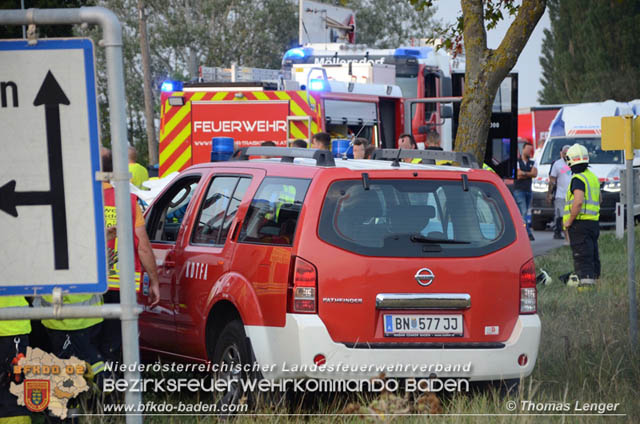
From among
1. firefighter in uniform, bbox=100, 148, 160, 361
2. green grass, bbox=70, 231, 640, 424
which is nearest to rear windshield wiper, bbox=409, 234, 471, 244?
green grass, bbox=70, 231, 640, 424

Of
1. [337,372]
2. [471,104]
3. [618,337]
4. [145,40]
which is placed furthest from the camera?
[145,40]

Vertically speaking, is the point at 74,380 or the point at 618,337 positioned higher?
the point at 74,380

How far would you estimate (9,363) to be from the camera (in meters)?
5.53

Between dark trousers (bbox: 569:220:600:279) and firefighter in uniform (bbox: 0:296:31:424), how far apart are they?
28.0 ft

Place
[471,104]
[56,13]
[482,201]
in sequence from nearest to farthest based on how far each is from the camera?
[56,13] < [482,201] < [471,104]

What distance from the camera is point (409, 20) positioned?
54.6 m

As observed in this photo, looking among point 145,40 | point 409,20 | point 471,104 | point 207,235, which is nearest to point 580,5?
point 409,20

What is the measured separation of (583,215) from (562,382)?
17.6 ft

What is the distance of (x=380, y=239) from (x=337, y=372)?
2.64ft

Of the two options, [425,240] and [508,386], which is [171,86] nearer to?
[425,240]

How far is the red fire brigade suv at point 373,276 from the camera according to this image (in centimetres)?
607

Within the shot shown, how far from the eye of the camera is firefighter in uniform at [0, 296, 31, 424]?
551 cm

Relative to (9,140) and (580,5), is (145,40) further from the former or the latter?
(580,5)

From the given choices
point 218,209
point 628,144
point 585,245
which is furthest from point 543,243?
point 218,209
